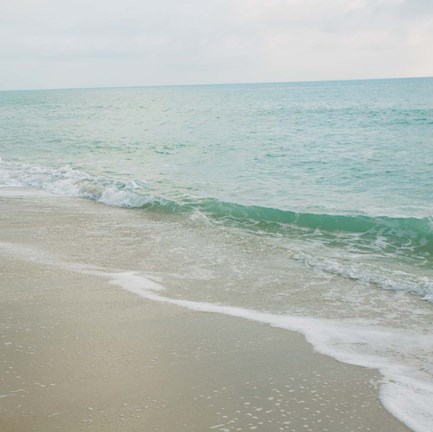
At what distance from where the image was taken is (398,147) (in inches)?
984

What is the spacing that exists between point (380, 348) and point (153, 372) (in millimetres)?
2333

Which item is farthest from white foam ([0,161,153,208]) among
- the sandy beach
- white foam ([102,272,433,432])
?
white foam ([102,272,433,432])

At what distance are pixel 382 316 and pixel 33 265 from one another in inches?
195

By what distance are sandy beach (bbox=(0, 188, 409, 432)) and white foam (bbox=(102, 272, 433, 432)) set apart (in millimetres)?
141

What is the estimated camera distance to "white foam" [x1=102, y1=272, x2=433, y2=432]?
4438 mm

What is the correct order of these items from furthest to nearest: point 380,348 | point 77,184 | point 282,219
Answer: point 77,184 → point 282,219 → point 380,348

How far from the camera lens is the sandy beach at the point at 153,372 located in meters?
4.09

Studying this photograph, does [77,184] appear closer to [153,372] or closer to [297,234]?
[297,234]

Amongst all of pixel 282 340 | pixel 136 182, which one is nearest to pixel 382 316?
pixel 282 340

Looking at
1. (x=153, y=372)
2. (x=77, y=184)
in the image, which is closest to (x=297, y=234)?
(x=153, y=372)

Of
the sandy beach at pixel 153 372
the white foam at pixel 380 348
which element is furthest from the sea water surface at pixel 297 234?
the sandy beach at pixel 153 372

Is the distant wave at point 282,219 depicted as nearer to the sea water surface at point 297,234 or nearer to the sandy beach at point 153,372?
the sea water surface at point 297,234

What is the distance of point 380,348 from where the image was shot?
5582mm

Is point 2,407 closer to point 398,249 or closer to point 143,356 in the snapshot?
point 143,356
